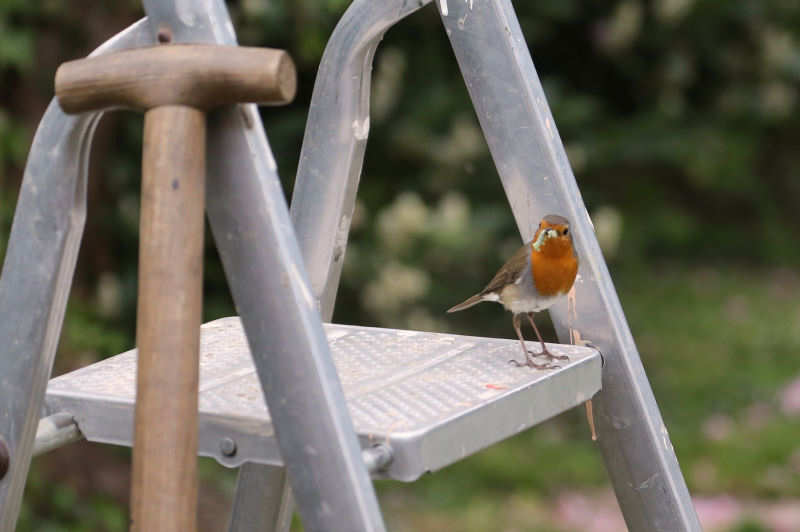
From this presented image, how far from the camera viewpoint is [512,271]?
1.79 metres

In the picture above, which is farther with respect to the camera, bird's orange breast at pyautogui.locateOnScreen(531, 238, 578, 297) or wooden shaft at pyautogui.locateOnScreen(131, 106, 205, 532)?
bird's orange breast at pyautogui.locateOnScreen(531, 238, 578, 297)

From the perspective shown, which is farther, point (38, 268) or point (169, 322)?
point (38, 268)

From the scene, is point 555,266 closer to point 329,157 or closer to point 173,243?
point 329,157

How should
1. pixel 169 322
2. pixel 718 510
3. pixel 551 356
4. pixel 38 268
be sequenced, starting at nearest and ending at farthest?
pixel 169 322 → pixel 38 268 → pixel 551 356 → pixel 718 510

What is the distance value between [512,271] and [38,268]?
727 millimetres

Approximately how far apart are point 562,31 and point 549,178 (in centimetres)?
453

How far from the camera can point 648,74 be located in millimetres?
6238

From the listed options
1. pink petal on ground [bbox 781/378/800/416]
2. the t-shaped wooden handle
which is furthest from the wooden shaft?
pink petal on ground [bbox 781/378/800/416]

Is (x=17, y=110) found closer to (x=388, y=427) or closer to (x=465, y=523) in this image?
(x=465, y=523)

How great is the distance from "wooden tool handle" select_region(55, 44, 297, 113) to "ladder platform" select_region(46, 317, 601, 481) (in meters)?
0.35

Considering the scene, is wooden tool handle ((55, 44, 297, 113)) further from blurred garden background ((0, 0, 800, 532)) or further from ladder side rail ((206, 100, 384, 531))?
blurred garden background ((0, 0, 800, 532))

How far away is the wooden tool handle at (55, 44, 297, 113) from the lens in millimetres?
1131

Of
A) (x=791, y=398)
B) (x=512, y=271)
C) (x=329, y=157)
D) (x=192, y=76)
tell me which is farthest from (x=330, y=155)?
(x=791, y=398)

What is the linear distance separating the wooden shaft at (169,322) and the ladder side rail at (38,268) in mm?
212
